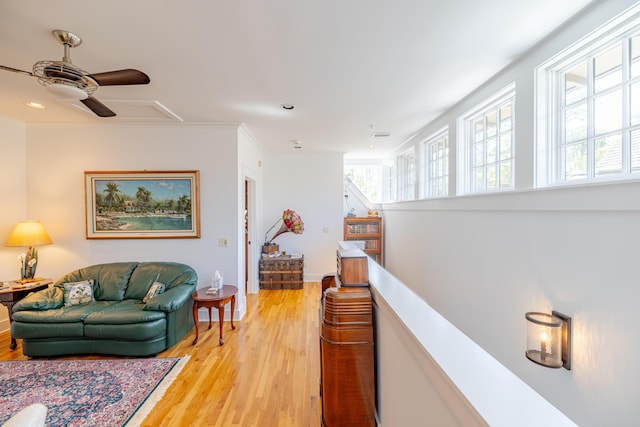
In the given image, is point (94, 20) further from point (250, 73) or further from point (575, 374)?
point (575, 374)

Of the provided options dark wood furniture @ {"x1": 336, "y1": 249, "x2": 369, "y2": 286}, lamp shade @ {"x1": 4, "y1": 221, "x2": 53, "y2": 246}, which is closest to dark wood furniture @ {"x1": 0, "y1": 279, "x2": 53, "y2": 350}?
lamp shade @ {"x1": 4, "y1": 221, "x2": 53, "y2": 246}

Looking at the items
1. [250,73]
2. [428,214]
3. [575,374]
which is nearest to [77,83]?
[250,73]

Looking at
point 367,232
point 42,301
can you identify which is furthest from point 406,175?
point 42,301

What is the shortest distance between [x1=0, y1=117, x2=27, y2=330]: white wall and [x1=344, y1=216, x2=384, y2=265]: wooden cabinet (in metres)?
5.02

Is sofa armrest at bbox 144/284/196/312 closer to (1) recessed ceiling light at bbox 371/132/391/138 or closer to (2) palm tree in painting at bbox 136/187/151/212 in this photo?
(2) palm tree in painting at bbox 136/187/151/212

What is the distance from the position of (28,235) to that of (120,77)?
108 inches

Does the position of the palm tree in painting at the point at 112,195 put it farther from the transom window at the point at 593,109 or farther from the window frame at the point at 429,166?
the transom window at the point at 593,109

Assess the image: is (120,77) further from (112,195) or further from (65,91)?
(112,195)

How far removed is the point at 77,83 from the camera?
6.13ft

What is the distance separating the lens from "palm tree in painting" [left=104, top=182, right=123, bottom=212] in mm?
3701

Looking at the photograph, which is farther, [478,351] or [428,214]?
[428,214]

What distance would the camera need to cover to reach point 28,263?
131 inches

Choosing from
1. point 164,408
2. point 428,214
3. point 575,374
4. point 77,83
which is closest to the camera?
point 575,374

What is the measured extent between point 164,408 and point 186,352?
0.85 m
